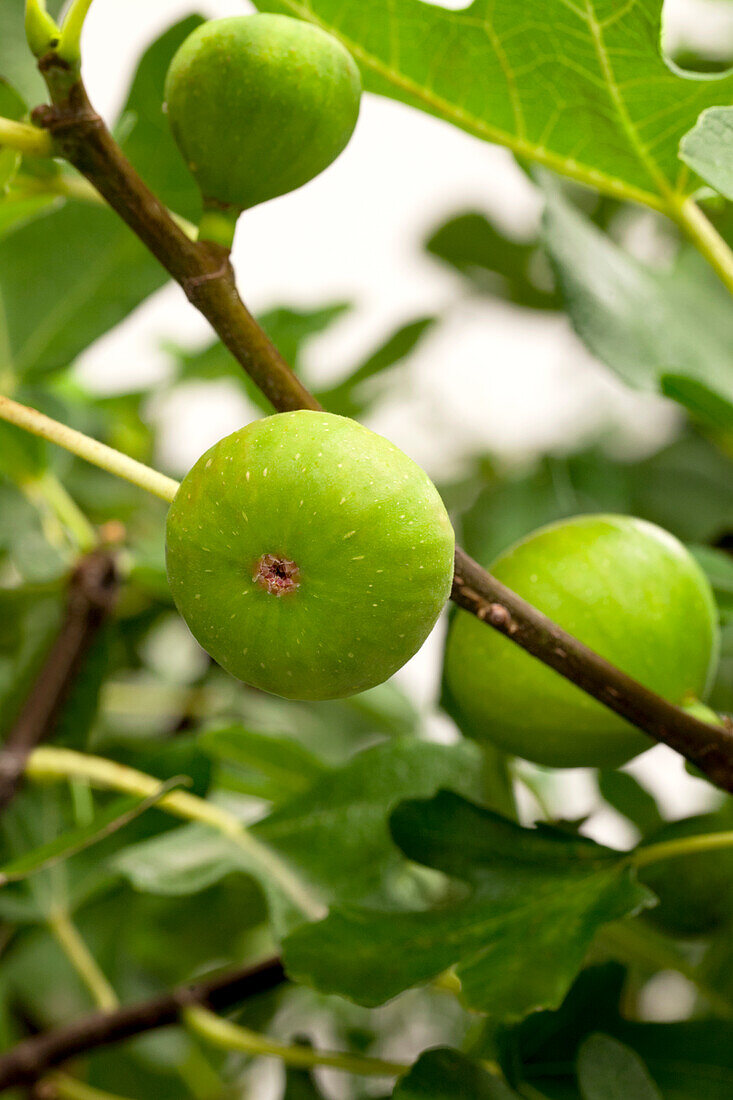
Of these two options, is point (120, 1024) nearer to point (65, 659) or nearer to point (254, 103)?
point (65, 659)

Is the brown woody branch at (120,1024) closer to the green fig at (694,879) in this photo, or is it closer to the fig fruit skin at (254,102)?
the green fig at (694,879)

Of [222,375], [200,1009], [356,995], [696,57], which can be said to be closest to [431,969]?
[356,995]

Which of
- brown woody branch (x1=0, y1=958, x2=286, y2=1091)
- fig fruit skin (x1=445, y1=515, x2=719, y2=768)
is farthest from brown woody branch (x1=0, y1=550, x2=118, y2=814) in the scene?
fig fruit skin (x1=445, y1=515, x2=719, y2=768)

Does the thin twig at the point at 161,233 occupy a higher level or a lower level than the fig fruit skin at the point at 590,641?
higher

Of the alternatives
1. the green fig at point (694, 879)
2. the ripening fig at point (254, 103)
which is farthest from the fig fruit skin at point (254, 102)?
the green fig at point (694, 879)

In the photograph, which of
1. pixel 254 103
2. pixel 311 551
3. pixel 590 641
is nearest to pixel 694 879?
pixel 590 641
